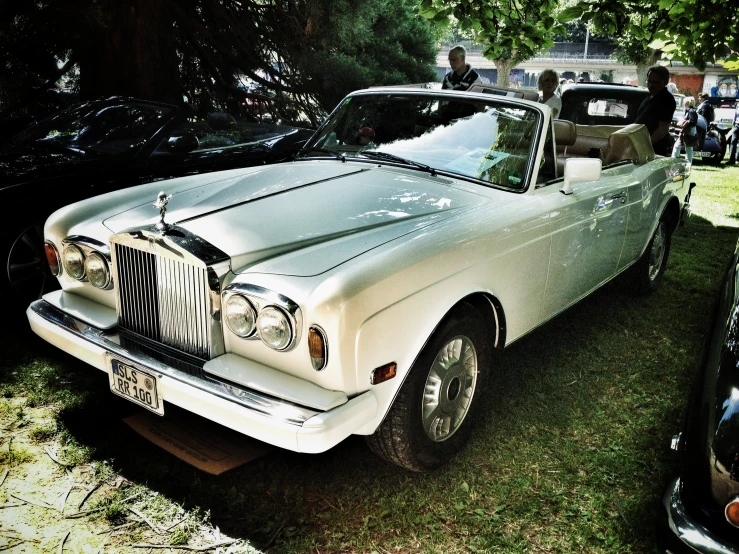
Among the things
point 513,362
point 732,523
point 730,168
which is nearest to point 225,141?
point 513,362

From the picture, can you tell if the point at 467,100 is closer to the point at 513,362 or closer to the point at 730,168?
the point at 513,362

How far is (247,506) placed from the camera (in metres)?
2.73

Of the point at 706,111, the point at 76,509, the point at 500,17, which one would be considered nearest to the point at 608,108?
the point at 500,17

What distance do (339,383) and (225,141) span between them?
3.88 m

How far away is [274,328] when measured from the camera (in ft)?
7.96

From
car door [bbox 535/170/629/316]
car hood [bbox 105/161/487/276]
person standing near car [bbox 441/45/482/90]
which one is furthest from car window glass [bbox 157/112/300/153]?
car door [bbox 535/170/629/316]

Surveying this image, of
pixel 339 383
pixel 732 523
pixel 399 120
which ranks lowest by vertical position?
pixel 732 523

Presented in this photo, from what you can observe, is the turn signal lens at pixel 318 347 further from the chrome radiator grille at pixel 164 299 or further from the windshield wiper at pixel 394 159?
the windshield wiper at pixel 394 159

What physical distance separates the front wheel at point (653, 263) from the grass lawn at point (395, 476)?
126 centimetres

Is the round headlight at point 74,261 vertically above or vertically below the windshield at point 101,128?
below

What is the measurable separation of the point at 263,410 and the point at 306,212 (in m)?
1.15

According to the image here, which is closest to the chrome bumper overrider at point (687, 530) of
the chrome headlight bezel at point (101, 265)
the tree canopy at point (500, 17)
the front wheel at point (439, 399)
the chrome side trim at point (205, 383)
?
the front wheel at point (439, 399)

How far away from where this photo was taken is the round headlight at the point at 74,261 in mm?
3133

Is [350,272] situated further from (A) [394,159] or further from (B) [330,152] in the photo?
(B) [330,152]
